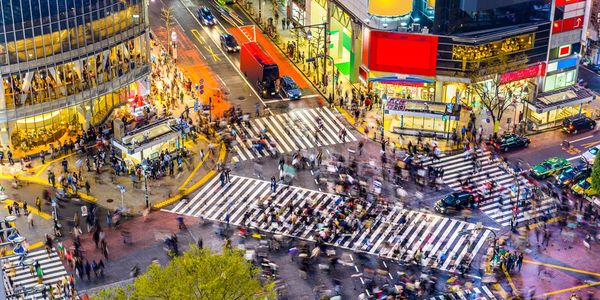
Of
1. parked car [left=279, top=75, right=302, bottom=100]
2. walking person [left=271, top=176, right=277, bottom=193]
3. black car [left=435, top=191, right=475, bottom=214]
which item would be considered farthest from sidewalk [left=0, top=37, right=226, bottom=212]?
Answer: black car [left=435, top=191, right=475, bottom=214]

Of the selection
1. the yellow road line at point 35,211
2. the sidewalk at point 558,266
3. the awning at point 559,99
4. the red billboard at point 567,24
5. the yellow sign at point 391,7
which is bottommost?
the sidewalk at point 558,266

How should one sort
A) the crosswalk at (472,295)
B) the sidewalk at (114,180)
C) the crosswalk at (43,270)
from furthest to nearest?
1. the sidewalk at (114,180)
2. the crosswalk at (43,270)
3. the crosswalk at (472,295)

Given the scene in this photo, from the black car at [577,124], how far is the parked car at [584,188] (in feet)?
41.0

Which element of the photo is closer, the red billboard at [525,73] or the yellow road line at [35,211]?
the yellow road line at [35,211]

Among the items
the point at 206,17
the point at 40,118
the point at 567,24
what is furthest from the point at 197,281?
the point at 206,17

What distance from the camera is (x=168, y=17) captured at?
417ft

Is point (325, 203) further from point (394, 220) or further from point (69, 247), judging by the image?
point (69, 247)

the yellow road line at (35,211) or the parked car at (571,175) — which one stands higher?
the parked car at (571,175)

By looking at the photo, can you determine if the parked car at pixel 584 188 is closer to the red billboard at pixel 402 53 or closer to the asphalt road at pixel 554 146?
the asphalt road at pixel 554 146

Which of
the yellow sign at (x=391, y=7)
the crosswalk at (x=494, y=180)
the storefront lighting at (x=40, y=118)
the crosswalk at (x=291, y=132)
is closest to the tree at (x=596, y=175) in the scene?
the crosswalk at (x=494, y=180)

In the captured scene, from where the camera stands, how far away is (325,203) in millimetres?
93812

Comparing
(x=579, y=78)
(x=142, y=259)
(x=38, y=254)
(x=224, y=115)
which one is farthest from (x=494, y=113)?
(x=38, y=254)

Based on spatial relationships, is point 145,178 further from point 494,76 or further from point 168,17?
point 494,76

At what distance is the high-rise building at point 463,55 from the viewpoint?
10656cm
